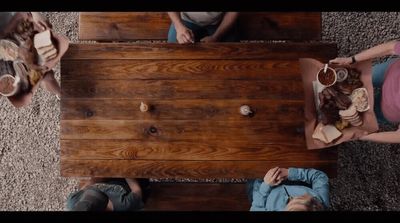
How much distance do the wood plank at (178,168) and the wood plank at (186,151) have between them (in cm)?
2

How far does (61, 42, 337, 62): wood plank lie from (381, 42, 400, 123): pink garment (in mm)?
319

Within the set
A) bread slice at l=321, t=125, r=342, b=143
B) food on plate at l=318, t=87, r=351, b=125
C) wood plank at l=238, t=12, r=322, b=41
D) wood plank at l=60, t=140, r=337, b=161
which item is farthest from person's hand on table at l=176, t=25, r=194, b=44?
bread slice at l=321, t=125, r=342, b=143

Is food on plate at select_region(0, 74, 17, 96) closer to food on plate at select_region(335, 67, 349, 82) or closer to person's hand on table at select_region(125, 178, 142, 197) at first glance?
person's hand on table at select_region(125, 178, 142, 197)

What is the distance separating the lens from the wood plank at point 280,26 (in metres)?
2.72

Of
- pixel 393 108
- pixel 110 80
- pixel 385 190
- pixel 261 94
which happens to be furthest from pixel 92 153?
pixel 385 190

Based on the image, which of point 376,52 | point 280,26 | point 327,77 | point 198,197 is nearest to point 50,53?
point 198,197

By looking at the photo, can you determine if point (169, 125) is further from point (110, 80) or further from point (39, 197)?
point (39, 197)

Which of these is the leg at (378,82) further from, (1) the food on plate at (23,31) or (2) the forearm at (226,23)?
(1) the food on plate at (23,31)

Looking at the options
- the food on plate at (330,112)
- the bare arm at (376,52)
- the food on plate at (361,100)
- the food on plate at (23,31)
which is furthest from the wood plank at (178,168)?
the food on plate at (23,31)

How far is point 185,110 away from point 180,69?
0.77ft

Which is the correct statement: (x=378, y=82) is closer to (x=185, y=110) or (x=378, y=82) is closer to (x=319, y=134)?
(x=319, y=134)

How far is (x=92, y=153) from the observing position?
2.49 metres

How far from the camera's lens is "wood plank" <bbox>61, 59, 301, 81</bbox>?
246 centimetres

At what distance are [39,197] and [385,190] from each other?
8.23 ft
